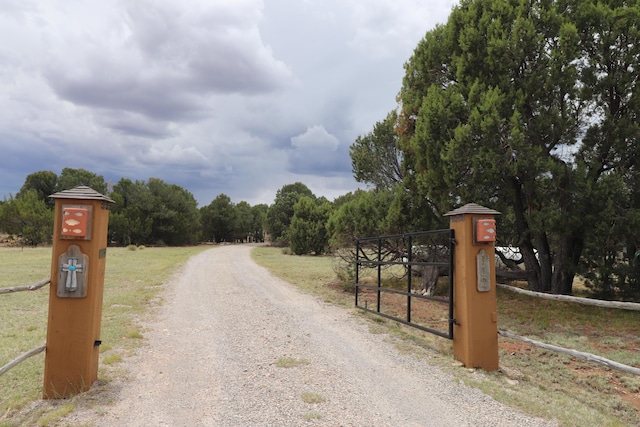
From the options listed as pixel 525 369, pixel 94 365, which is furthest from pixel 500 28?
pixel 94 365

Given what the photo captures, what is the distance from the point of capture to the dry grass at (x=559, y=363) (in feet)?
12.0

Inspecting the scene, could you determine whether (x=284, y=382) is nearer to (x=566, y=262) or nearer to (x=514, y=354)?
(x=514, y=354)

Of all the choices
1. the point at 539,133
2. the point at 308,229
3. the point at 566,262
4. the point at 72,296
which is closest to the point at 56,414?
the point at 72,296

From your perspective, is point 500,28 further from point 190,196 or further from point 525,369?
point 190,196

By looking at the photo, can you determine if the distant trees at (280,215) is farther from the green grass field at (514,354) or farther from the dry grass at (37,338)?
the green grass field at (514,354)

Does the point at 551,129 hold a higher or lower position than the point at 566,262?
higher

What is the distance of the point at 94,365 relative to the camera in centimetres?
380

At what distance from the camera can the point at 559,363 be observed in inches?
221

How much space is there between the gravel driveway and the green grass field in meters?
0.29

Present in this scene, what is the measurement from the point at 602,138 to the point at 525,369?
6.44m

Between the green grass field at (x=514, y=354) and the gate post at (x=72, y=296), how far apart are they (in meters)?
0.24

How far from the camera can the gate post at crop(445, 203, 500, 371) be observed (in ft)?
14.8

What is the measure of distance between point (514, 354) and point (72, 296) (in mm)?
5714

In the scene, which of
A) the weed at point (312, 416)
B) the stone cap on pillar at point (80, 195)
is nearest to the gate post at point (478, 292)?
the weed at point (312, 416)
